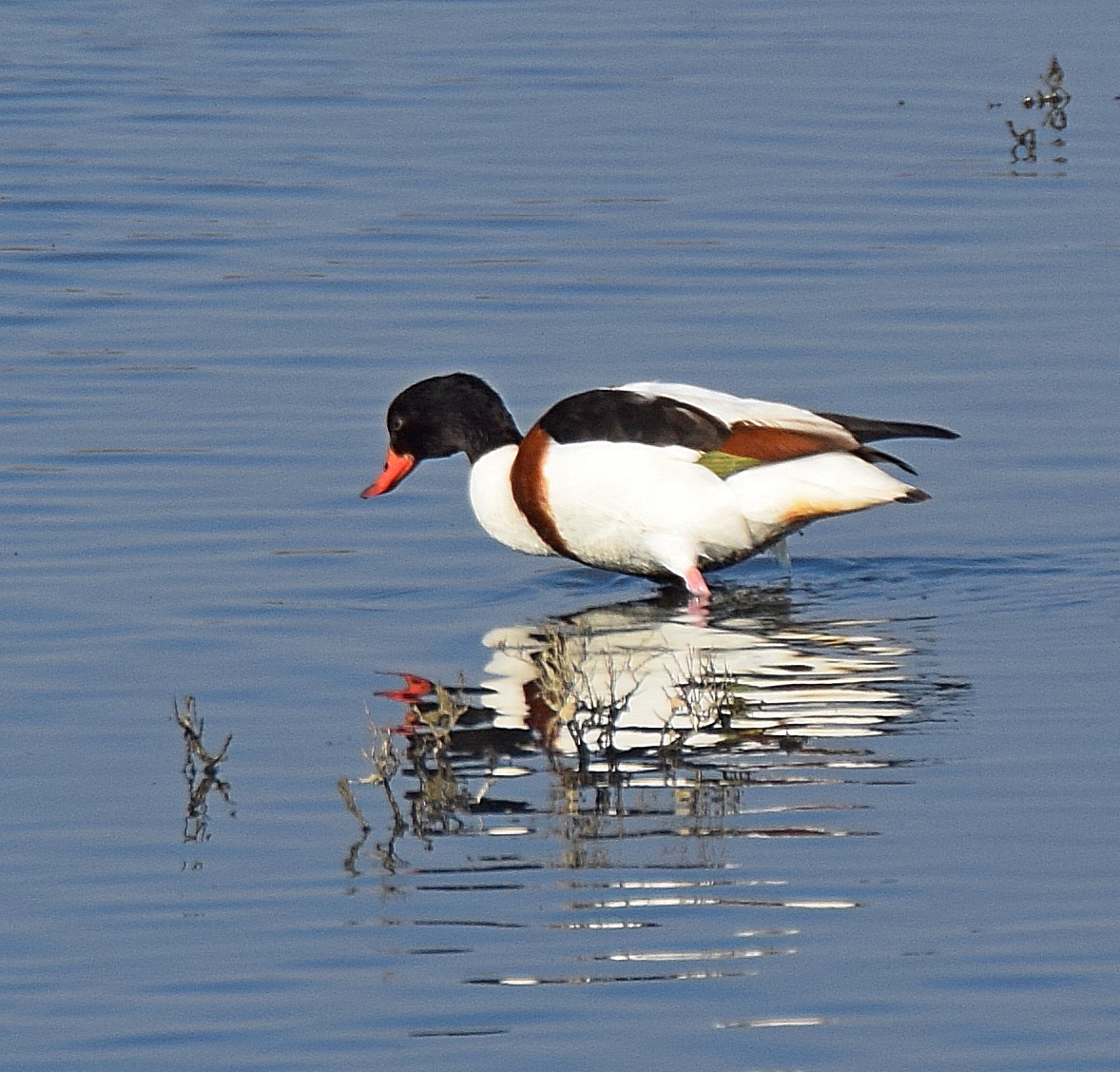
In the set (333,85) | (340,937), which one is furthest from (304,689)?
(333,85)

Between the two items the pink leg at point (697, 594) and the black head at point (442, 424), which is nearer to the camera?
the pink leg at point (697, 594)

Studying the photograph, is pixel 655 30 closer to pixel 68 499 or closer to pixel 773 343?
pixel 773 343

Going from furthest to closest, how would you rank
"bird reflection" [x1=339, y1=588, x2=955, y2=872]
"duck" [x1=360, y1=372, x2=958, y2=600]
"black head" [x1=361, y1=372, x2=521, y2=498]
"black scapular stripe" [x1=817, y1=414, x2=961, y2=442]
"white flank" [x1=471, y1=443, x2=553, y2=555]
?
1. "black head" [x1=361, y1=372, x2=521, y2=498]
2. "white flank" [x1=471, y1=443, x2=553, y2=555]
3. "duck" [x1=360, y1=372, x2=958, y2=600]
4. "black scapular stripe" [x1=817, y1=414, x2=961, y2=442]
5. "bird reflection" [x1=339, y1=588, x2=955, y2=872]

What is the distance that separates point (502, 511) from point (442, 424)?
1.91 feet

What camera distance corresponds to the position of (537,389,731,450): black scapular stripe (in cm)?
894

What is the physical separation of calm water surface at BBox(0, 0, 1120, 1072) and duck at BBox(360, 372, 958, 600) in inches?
10.2

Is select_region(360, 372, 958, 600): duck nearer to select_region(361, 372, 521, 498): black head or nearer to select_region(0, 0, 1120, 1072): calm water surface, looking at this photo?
select_region(0, 0, 1120, 1072): calm water surface

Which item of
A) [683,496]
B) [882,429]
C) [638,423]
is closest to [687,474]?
[683,496]

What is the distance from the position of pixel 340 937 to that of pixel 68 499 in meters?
4.86

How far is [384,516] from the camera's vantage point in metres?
10.1

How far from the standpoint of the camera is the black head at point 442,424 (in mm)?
9547

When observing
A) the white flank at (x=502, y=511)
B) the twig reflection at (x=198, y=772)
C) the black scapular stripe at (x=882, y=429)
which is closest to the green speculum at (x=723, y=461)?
the black scapular stripe at (x=882, y=429)

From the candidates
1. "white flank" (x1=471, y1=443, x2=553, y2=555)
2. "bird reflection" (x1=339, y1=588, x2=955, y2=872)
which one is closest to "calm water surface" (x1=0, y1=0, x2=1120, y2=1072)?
"bird reflection" (x1=339, y1=588, x2=955, y2=872)

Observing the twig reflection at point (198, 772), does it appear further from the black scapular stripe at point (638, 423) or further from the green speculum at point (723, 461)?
the green speculum at point (723, 461)
